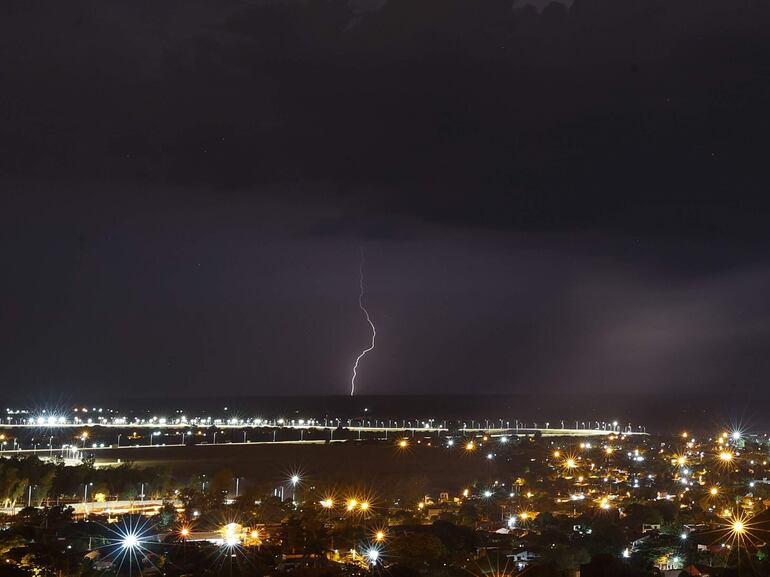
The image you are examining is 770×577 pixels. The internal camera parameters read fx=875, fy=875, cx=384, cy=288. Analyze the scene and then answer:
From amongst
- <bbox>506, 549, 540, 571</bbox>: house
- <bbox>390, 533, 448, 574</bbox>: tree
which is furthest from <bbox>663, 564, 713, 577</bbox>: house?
<bbox>390, 533, 448, 574</bbox>: tree

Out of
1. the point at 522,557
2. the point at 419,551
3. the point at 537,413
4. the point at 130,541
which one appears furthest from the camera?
the point at 537,413

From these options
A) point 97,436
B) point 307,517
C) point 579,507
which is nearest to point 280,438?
point 97,436

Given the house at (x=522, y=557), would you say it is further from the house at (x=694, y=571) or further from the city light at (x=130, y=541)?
the city light at (x=130, y=541)

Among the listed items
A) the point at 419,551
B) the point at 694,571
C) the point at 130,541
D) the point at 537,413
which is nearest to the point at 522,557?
the point at 419,551

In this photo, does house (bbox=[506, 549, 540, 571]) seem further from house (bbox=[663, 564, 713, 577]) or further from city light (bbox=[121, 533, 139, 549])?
city light (bbox=[121, 533, 139, 549])

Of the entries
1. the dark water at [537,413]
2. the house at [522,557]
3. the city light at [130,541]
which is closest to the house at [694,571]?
the house at [522,557]

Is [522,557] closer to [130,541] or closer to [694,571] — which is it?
[694,571]

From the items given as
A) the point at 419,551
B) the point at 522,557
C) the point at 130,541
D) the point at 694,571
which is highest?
the point at 130,541

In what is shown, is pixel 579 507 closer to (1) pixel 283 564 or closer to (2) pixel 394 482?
(2) pixel 394 482

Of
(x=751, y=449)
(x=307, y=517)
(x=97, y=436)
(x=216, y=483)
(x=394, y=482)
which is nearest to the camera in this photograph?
(x=307, y=517)

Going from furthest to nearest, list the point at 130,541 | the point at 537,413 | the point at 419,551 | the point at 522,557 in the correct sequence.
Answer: the point at 537,413
the point at 522,557
the point at 130,541
the point at 419,551

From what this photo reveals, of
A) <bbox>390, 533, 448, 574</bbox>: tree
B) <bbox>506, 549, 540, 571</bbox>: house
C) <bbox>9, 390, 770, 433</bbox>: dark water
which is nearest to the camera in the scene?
<bbox>390, 533, 448, 574</bbox>: tree
